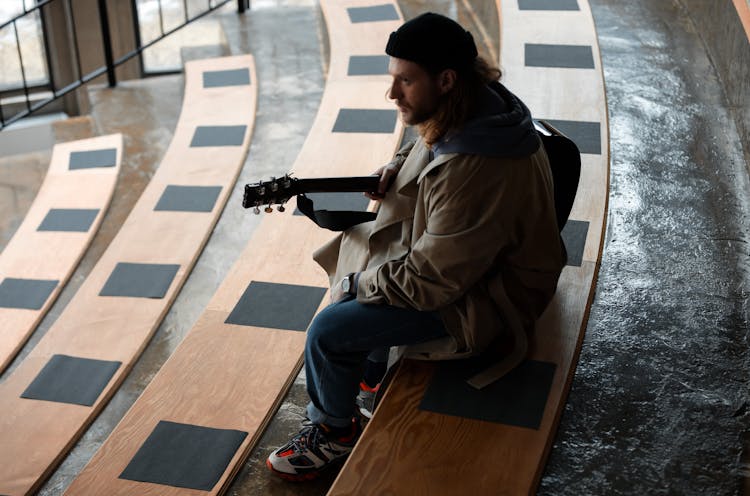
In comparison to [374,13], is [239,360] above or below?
below

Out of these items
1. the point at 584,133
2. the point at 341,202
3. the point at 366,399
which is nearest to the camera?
the point at 366,399

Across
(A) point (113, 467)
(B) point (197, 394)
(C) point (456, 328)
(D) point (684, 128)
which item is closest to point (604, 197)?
(D) point (684, 128)

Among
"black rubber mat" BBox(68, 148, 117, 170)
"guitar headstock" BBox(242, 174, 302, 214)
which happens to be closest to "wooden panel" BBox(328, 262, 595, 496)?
"guitar headstock" BBox(242, 174, 302, 214)

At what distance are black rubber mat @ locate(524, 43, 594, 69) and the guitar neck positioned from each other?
2234 millimetres

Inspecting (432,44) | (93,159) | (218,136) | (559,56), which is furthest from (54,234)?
(432,44)

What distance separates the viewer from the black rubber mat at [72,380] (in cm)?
337

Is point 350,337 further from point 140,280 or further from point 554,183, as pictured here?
point 140,280

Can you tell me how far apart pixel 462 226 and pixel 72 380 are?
83.0 inches

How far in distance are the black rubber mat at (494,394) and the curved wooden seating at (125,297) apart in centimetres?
151

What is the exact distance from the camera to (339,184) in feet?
8.30

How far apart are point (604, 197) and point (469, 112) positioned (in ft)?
4.18

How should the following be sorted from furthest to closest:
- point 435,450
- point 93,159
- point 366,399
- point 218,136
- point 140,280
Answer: point 93,159
point 218,136
point 140,280
point 366,399
point 435,450

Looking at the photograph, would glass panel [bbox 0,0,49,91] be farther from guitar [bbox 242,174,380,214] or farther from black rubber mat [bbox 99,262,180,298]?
guitar [bbox 242,174,380,214]

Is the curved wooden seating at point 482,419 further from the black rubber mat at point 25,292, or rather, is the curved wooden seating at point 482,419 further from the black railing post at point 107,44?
the black railing post at point 107,44
